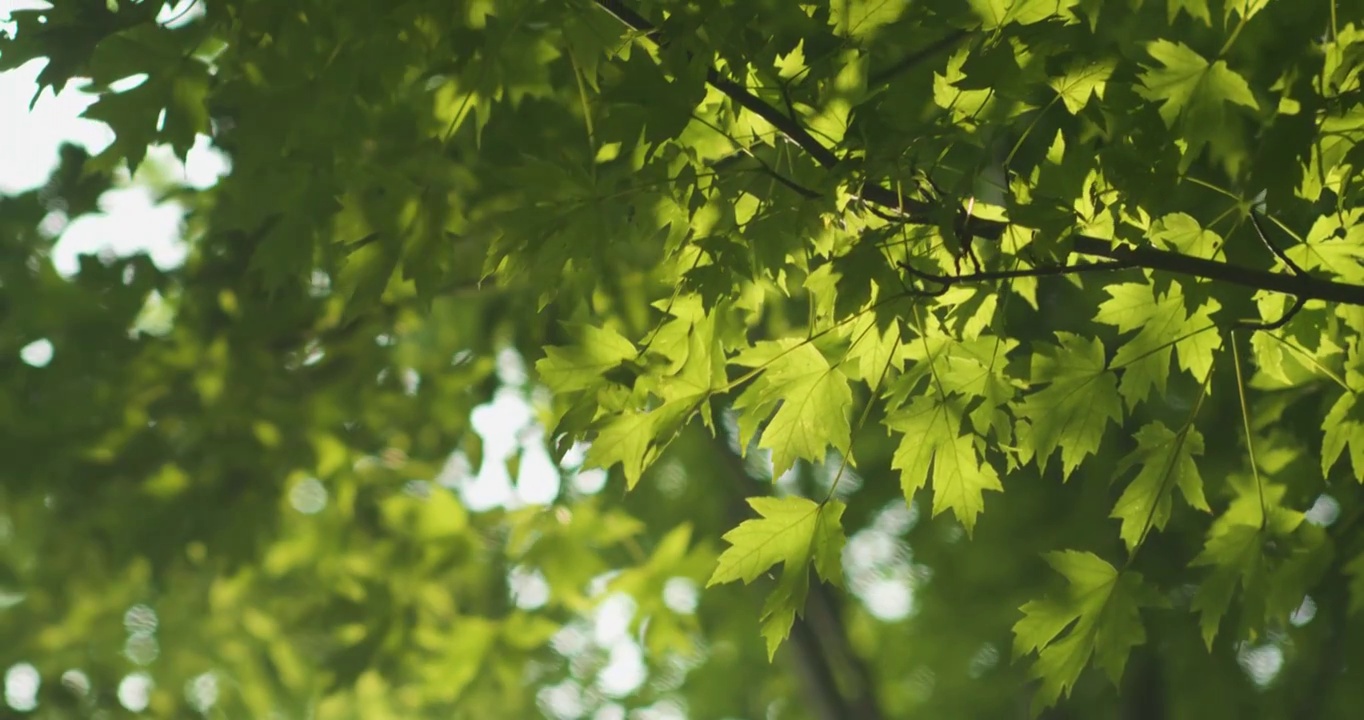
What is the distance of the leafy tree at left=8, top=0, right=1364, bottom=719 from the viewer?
6.31ft

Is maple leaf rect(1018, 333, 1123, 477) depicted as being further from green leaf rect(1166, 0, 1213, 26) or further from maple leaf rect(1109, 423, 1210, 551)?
green leaf rect(1166, 0, 1213, 26)

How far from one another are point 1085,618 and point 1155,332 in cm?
56

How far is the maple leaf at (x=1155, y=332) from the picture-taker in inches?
85.3

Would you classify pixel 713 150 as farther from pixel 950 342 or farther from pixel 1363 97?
pixel 1363 97

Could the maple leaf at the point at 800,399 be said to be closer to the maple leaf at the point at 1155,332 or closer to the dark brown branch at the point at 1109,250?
the dark brown branch at the point at 1109,250

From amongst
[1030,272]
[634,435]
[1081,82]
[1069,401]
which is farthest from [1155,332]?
[634,435]

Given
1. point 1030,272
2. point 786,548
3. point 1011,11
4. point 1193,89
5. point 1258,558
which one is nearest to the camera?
point 1030,272

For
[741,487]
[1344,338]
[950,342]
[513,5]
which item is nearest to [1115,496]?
[741,487]

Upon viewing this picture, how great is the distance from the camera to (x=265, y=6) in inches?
90.8

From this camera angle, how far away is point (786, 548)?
212 cm

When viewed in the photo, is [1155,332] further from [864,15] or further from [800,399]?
[864,15]

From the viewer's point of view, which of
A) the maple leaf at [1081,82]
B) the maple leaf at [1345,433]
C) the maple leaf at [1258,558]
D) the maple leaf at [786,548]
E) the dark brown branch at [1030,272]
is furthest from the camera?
the maple leaf at [1258,558]

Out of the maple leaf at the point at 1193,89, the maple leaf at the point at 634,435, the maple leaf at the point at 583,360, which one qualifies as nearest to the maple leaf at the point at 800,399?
the maple leaf at the point at 634,435

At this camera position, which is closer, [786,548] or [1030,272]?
[1030,272]
